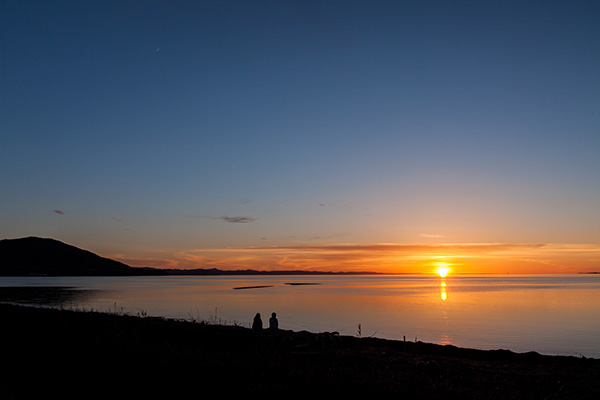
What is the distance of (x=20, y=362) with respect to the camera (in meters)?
12.1

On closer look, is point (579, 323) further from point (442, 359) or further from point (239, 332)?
point (239, 332)

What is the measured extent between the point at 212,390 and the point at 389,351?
→ 597 inches

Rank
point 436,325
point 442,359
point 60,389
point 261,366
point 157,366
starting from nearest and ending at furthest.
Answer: point 60,389 → point 157,366 → point 261,366 → point 442,359 → point 436,325

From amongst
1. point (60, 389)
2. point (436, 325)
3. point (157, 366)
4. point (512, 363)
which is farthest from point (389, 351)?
point (436, 325)

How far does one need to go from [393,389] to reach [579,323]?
42796 mm

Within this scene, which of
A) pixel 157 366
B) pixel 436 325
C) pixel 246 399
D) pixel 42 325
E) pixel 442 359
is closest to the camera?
pixel 246 399

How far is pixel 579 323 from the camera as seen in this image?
148 ft

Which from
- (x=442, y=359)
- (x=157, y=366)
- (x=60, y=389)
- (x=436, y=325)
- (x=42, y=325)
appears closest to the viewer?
(x=60, y=389)

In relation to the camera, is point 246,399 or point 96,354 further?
point 96,354

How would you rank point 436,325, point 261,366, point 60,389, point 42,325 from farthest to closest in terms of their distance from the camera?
point 436,325
point 42,325
point 261,366
point 60,389

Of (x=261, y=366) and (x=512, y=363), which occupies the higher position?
(x=261, y=366)

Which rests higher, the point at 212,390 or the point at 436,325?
the point at 212,390

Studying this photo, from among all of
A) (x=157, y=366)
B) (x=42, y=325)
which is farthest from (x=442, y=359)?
(x=42, y=325)

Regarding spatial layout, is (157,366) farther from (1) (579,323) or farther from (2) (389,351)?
(1) (579,323)
